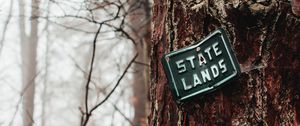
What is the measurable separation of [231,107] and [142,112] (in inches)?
199

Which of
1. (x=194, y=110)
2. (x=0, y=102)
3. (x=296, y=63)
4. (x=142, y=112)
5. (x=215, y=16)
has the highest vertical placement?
(x=215, y=16)

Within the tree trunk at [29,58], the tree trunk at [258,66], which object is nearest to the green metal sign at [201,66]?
the tree trunk at [258,66]

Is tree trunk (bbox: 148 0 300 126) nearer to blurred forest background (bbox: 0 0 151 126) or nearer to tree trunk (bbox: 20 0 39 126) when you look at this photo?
blurred forest background (bbox: 0 0 151 126)

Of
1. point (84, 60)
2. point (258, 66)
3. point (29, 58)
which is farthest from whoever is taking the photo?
point (84, 60)

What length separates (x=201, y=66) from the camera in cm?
118

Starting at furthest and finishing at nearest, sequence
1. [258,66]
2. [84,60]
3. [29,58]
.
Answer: [84,60]
[29,58]
[258,66]

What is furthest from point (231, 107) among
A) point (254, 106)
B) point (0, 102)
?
point (0, 102)

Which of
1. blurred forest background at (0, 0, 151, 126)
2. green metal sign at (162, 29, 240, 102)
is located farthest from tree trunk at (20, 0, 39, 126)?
green metal sign at (162, 29, 240, 102)

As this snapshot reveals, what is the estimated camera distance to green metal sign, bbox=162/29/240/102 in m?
1.15

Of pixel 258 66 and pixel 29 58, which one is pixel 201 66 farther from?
pixel 29 58

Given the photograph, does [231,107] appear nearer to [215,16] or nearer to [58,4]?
[215,16]

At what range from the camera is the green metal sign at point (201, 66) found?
115 centimetres

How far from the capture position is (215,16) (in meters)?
1.17

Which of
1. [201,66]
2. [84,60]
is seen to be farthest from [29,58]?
[201,66]
